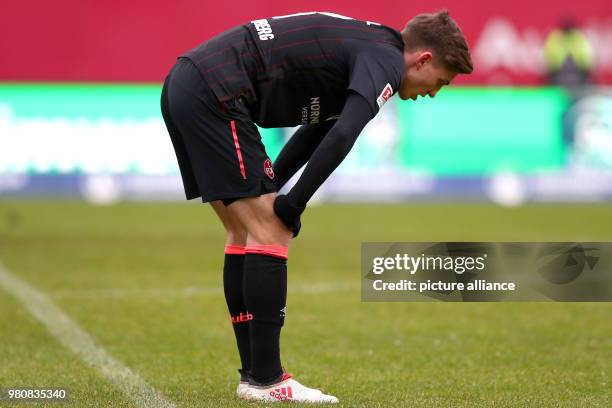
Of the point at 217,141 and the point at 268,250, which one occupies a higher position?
the point at 217,141

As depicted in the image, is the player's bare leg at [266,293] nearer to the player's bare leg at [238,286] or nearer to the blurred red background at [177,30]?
the player's bare leg at [238,286]

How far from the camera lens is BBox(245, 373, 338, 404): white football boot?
4.53 meters

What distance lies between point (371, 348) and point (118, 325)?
1.66 metres

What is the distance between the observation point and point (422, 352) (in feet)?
19.9

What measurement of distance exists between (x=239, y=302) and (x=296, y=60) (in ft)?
3.63

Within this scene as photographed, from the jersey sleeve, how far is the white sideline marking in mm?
1480

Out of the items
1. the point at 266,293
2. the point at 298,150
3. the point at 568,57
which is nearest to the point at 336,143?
the point at 266,293

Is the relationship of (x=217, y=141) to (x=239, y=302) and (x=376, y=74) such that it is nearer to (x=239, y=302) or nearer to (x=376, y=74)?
(x=376, y=74)

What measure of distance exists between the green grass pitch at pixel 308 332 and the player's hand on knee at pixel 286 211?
772mm

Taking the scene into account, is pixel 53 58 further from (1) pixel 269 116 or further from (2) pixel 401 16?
(1) pixel 269 116

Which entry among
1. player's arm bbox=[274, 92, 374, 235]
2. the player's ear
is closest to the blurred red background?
the player's ear

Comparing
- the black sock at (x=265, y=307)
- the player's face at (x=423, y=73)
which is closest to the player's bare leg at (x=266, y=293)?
the black sock at (x=265, y=307)

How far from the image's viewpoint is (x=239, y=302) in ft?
15.9

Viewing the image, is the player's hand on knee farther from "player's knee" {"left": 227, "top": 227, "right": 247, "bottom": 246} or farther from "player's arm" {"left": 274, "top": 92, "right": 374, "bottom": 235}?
"player's knee" {"left": 227, "top": 227, "right": 247, "bottom": 246}
